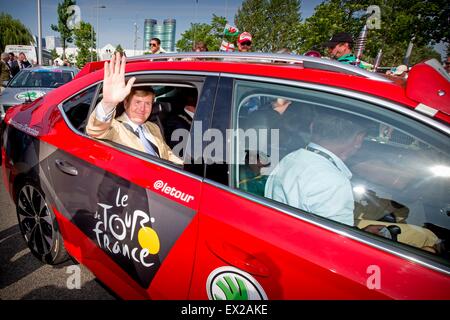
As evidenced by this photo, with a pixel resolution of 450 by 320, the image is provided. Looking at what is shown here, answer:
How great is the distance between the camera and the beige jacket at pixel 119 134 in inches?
68.2

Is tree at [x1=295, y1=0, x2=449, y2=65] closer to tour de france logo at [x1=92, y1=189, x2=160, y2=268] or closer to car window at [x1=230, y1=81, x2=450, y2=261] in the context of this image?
car window at [x1=230, y1=81, x2=450, y2=261]

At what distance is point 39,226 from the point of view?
2.22m

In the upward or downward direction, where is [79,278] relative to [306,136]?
downward

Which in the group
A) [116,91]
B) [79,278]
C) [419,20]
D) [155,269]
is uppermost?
[419,20]

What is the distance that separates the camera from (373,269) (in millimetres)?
955

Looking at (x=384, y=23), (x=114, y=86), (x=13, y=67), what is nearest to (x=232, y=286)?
(x=114, y=86)

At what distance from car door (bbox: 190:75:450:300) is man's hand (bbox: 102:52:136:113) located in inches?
26.8

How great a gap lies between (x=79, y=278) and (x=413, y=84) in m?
2.53

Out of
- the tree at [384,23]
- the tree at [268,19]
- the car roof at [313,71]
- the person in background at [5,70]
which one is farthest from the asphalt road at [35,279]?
Result: the tree at [268,19]

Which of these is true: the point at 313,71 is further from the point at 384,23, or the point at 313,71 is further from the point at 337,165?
the point at 384,23

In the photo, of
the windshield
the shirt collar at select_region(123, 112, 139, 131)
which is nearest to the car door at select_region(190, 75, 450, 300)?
the shirt collar at select_region(123, 112, 139, 131)

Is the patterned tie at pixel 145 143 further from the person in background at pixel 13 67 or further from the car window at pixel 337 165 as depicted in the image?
the person in background at pixel 13 67

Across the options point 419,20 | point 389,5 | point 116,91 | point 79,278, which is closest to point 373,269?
point 116,91

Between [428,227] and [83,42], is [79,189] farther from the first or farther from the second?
[83,42]
